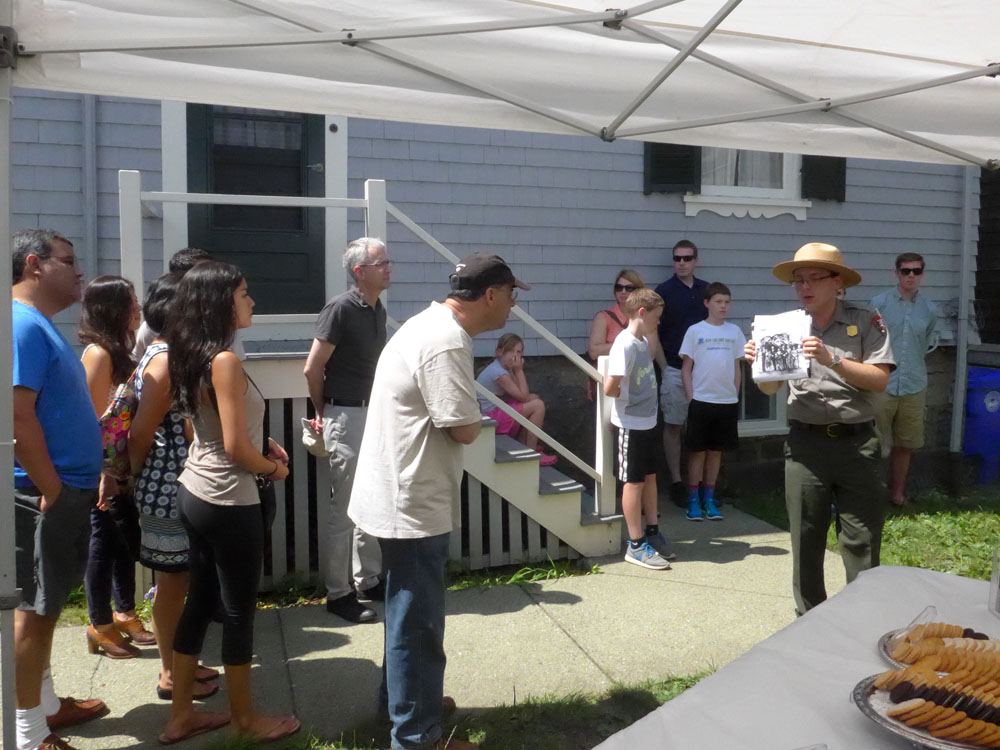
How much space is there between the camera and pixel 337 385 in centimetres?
447

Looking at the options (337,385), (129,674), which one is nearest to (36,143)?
(337,385)

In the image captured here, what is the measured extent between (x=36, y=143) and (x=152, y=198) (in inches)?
64.4

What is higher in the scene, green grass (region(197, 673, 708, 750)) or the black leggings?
the black leggings

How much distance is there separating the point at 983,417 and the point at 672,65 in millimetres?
6815

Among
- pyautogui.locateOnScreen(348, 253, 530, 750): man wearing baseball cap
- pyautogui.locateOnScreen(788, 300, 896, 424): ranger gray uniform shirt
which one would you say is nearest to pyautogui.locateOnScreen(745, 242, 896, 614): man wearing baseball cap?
pyautogui.locateOnScreen(788, 300, 896, 424): ranger gray uniform shirt

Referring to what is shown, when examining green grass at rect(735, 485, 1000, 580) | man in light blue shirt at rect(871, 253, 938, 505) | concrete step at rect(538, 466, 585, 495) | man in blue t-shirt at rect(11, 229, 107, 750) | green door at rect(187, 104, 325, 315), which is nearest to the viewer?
man in blue t-shirt at rect(11, 229, 107, 750)

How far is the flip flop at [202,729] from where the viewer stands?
3236mm

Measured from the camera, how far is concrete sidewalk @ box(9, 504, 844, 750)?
11.9 ft

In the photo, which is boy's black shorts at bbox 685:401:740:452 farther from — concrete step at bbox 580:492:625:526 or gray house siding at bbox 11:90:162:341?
gray house siding at bbox 11:90:162:341

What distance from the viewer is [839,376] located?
11.6 feet

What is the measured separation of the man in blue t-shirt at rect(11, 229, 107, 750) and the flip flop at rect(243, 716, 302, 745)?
26.2 inches

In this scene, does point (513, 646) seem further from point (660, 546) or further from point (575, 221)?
point (575, 221)

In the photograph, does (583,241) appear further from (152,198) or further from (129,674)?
(129,674)

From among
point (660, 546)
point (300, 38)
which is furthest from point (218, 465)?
point (660, 546)
